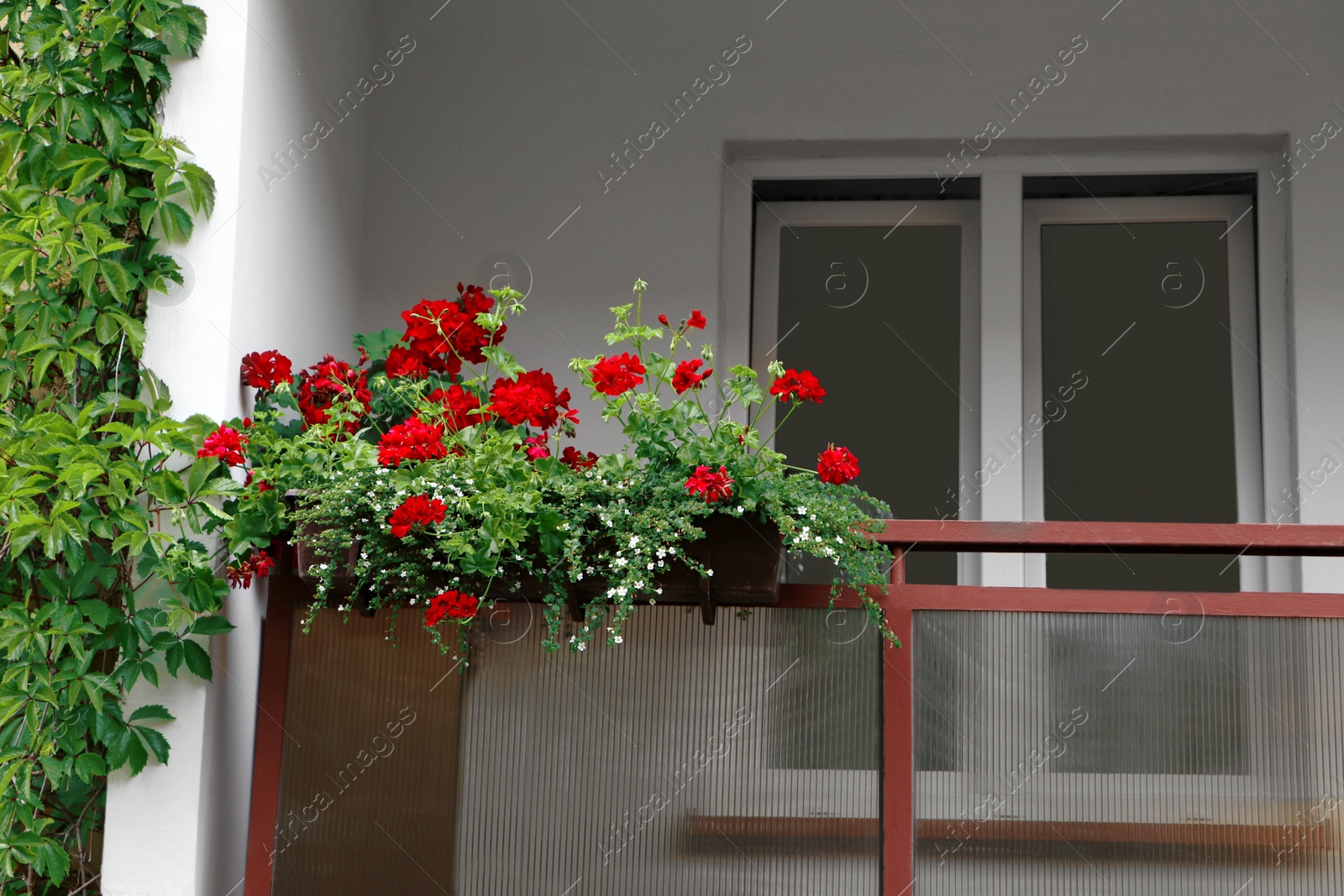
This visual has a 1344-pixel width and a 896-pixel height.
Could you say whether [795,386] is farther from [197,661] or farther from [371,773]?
[197,661]

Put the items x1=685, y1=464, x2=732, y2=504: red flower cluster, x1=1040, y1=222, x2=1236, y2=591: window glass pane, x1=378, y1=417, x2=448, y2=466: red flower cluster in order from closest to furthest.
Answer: x1=685, y1=464, x2=732, y2=504: red flower cluster → x1=378, y1=417, x2=448, y2=466: red flower cluster → x1=1040, y1=222, x2=1236, y2=591: window glass pane

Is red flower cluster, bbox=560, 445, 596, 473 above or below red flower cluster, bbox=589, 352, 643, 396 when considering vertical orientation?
below

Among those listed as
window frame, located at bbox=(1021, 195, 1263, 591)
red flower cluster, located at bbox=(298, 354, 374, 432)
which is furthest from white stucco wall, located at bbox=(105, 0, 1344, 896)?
red flower cluster, located at bbox=(298, 354, 374, 432)

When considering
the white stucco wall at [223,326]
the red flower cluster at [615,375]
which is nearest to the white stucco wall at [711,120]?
the white stucco wall at [223,326]

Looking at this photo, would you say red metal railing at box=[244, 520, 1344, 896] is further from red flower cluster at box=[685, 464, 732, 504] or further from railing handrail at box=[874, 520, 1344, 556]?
red flower cluster at box=[685, 464, 732, 504]

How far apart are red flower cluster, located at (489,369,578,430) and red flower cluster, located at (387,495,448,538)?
0.20 meters

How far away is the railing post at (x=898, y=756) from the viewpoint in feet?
6.79

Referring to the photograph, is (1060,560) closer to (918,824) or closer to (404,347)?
(918,824)

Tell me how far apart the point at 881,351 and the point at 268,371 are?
1939 mm

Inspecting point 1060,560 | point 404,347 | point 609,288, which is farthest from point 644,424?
point 1060,560

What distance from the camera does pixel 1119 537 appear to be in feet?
6.91

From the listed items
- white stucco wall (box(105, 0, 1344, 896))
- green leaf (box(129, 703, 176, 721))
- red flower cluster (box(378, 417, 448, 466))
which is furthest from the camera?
white stucco wall (box(105, 0, 1344, 896))

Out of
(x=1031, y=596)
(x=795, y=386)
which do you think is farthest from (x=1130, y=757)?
(x=795, y=386)

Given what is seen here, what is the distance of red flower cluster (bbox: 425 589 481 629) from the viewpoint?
193 cm
